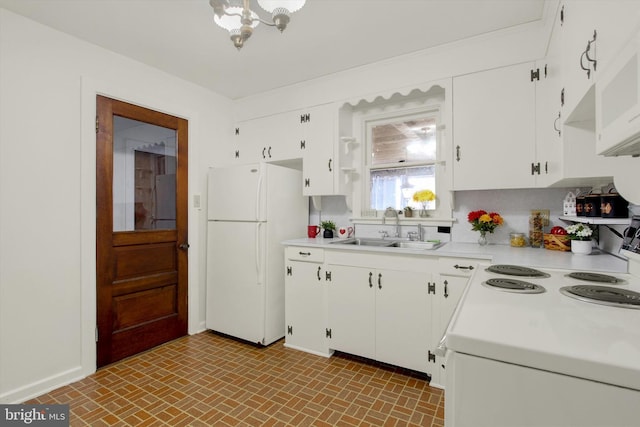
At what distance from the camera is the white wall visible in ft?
6.68

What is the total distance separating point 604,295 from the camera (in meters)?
1.03

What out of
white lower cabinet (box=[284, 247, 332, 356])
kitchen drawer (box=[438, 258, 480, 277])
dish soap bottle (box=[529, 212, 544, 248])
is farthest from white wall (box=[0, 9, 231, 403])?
dish soap bottle (box=[529, 212, 544, 248])

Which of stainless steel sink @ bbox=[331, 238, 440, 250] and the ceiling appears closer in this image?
the ceiling

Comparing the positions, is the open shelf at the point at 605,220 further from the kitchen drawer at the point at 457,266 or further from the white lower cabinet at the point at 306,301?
the white lower cabinet at the point at 306,301

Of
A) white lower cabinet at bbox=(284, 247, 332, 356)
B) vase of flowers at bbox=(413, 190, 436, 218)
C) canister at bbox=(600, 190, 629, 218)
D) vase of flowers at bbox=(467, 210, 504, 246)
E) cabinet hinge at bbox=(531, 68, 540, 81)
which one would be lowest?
white lower cabinet at bbox=(284, 247, 332, 356)

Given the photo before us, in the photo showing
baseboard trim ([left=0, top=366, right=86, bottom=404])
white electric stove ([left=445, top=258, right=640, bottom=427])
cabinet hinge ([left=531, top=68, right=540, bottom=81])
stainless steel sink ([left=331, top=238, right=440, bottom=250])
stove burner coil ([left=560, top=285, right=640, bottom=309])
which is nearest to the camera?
white electric stove ([left=445, top=258, right=640, bottom=427])

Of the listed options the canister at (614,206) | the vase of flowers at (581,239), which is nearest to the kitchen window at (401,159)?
the vase of flowers at (581,239)

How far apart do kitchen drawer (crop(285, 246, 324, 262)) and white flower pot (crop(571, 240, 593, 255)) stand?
1754 millimetres

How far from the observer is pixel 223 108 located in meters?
3.57

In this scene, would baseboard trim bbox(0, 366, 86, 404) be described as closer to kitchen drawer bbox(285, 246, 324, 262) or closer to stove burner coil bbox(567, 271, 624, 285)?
kitchen drawer bbox(285, 246, 324, 262)

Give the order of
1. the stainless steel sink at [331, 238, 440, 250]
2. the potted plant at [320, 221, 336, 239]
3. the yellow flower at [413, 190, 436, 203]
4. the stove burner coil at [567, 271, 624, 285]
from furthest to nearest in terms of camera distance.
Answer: the potted plant at [320, 221, 336, 239], the yellow flower at [413, 190, 436, 203], the stainless steel sink at [331, 238, 440, 250], the stove burner coil at [567, 271, 624, 285]

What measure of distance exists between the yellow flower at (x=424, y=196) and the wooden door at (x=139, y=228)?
227 cm

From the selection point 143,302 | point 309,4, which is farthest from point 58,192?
point 309,4

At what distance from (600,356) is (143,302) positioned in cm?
307
